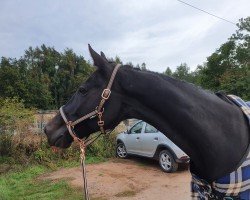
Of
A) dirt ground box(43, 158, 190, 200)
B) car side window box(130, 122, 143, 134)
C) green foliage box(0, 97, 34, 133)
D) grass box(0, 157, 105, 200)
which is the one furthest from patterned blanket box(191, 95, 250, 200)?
green foliage box(0, 97, 34, 133)

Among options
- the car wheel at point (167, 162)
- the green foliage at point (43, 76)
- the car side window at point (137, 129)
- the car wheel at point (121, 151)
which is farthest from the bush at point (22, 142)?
the green foliage at point (43, 76)

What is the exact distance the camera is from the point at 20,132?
12.1m

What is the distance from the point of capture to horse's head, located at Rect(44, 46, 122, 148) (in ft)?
8.25

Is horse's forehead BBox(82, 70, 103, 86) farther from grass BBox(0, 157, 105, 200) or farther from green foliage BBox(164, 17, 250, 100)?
green foliage BBox(164, 17, 250, 100)

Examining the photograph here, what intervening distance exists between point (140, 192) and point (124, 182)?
1.07m

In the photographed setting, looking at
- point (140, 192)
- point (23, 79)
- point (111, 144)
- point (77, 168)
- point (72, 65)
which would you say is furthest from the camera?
point (72, 65)

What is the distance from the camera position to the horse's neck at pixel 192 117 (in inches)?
92.7

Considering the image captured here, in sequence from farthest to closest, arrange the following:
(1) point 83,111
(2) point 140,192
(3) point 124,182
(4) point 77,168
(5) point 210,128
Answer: (4) point 77,168 < (3) point 124,182 < (2) point 140,192 < (1) point 83,111 < (5) point 210,128

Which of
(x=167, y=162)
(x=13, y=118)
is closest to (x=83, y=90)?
(x=167, y=162)

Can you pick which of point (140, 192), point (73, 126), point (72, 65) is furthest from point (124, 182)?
point (72, 65)

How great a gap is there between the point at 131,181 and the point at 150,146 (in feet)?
6.65

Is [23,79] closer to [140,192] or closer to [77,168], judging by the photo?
[77,168]

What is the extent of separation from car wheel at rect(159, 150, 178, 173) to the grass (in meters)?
2.84

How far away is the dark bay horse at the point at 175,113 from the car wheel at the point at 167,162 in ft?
25.6
